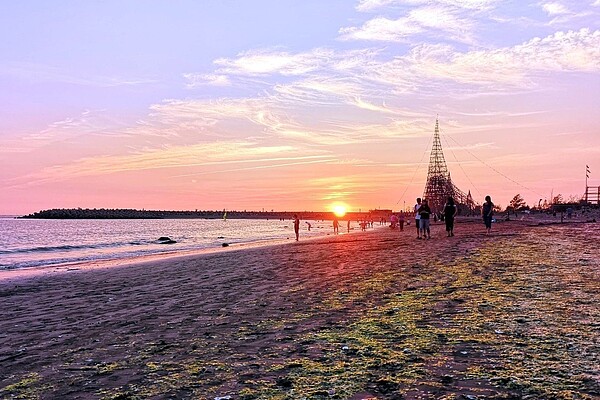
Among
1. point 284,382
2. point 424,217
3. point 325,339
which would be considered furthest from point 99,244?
point 284,382

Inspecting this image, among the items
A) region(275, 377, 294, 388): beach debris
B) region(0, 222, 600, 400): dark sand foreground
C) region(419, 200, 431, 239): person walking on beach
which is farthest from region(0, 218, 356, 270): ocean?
region(275, 377, 294, 388): beach debris

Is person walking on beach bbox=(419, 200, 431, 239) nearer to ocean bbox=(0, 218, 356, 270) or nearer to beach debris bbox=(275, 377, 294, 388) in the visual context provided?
ocean bbox=(0, 218, 356, 270)

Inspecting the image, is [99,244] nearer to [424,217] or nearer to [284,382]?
[424,217]

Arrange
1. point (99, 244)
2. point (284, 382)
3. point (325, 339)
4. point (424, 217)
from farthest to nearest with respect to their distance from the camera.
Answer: point (99, 244) < point (424, 217) < point (325, 339) < point (284, 382)

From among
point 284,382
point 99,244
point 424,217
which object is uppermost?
point 424,217

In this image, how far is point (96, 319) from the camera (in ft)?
33.3

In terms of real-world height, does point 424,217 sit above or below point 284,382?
above

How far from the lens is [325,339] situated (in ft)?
23.5

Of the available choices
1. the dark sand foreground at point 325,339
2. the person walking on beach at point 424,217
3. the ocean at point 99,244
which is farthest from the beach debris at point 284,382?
the ocean at point 99,244

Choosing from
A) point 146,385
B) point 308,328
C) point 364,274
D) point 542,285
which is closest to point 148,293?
point 364,274

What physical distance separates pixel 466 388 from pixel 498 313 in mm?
3671

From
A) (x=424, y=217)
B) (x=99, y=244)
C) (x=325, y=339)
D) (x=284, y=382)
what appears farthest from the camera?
(x=99, y=244)

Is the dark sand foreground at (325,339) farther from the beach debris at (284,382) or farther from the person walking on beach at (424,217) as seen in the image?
the person walking on beach at (424,217)

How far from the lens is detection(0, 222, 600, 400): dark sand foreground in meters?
5.30
